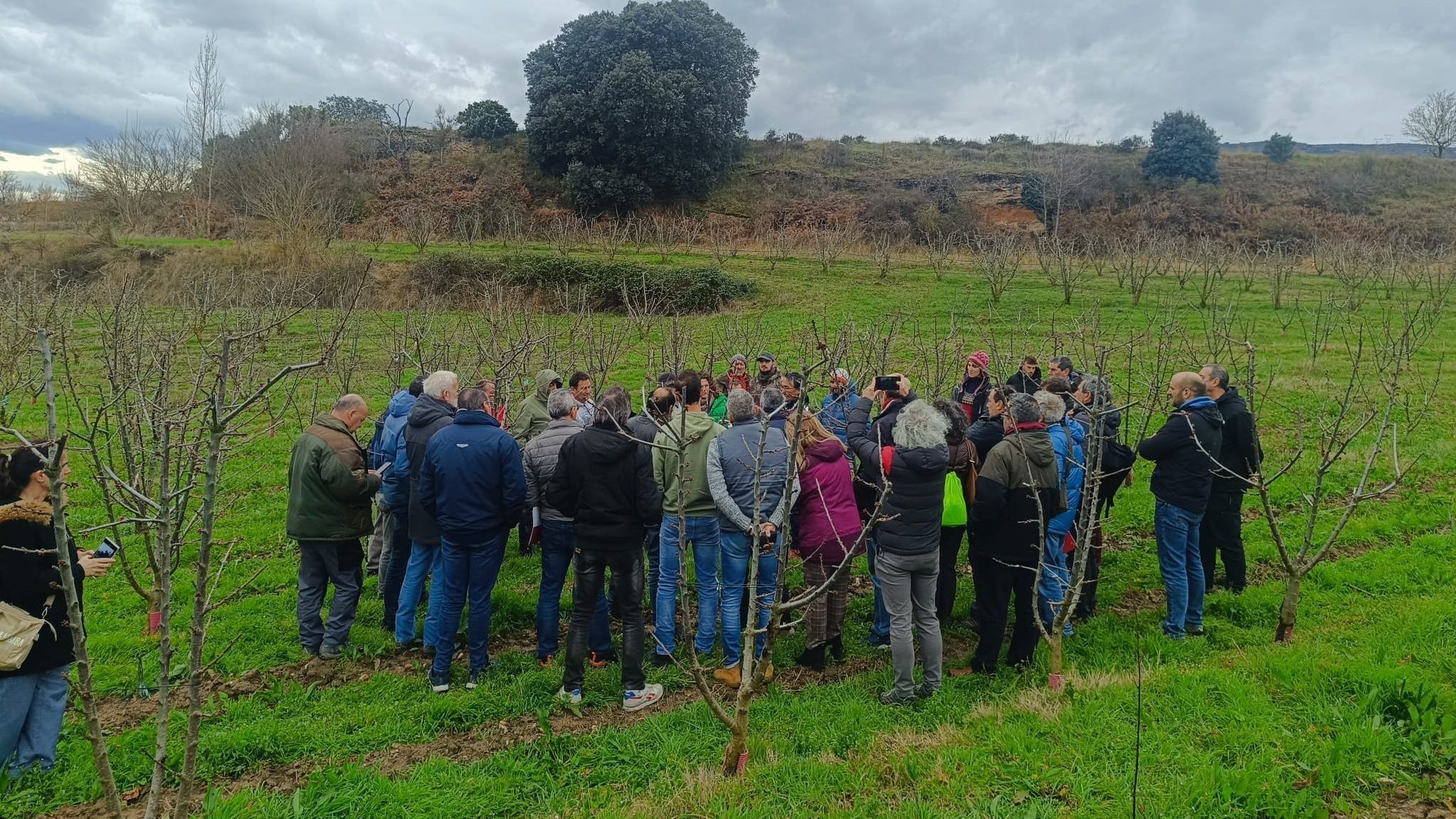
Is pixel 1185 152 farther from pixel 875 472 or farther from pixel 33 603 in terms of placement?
pixel 33 603

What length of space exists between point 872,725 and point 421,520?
3.60 meters

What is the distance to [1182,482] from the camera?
5.57m

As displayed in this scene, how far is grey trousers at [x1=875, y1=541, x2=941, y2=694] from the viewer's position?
473 centimetres

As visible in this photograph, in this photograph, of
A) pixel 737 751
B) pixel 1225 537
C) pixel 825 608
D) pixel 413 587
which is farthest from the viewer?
pixel 1225 537

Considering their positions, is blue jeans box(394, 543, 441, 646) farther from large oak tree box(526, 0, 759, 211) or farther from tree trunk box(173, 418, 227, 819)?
large oak tree box(526, 0, 759, 211)

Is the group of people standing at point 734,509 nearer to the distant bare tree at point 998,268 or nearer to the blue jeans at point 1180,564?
the blue jeans at point 1180,564

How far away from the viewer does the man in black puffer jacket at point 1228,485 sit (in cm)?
587

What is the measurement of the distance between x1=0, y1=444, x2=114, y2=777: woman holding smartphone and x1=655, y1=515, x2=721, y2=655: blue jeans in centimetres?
327

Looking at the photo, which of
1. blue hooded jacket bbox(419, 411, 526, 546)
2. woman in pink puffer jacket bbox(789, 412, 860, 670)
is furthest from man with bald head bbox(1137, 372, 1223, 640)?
blue hooded jacket bbox(419, 411, 526, 546)

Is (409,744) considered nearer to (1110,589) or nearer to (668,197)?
(1110,589)

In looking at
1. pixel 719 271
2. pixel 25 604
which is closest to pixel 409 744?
pixel 25 604

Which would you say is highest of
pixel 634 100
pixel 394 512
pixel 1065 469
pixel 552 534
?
pixel 634 100

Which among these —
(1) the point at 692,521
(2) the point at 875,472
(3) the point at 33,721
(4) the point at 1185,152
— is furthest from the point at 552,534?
(4) the point at 1185,152

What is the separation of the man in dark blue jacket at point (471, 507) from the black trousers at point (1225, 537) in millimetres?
5754
